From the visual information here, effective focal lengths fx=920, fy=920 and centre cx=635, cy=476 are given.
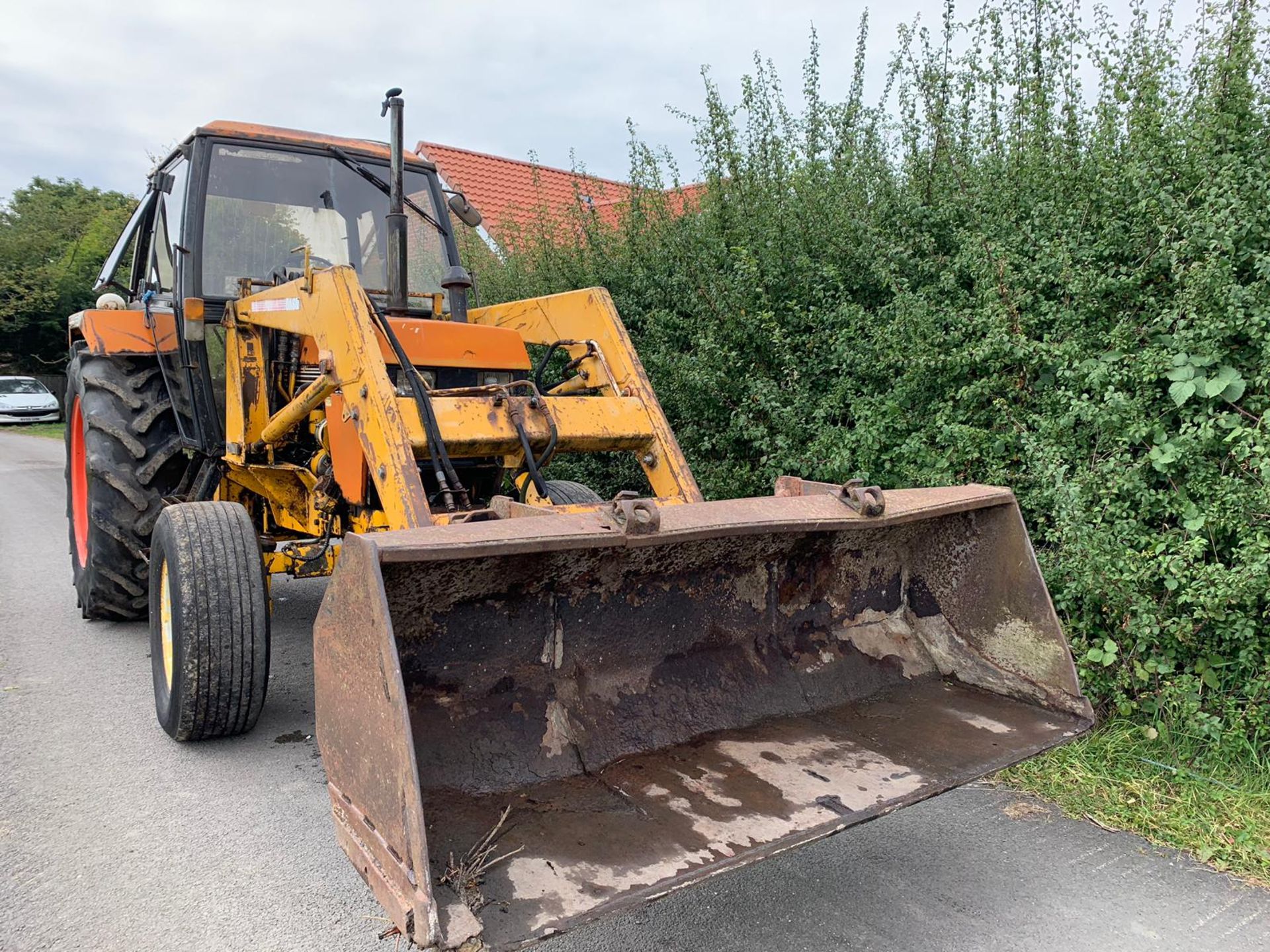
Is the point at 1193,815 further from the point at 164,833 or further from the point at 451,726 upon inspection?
the point at 164,833

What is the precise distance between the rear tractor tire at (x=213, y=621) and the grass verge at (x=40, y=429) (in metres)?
20.3

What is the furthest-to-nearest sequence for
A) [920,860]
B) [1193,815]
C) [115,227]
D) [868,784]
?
[115,227] < [1193,815] < [920,860] < [868,784]

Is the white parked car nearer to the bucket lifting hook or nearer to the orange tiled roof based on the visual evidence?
the orange tiled roof

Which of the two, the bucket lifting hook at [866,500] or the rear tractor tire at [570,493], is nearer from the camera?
the bucket lifting hook at [866,500]

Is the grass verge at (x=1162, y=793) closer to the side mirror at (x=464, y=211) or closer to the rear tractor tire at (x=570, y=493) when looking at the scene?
the rear tractor tire at (x=570, y=493)

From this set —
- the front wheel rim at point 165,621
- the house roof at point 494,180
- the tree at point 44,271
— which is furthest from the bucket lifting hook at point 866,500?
the tree at point 44,271

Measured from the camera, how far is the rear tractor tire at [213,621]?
11.0 feet

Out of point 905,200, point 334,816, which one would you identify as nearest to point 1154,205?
point 905,200

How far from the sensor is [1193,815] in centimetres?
317

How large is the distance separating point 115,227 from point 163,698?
30.7 meters

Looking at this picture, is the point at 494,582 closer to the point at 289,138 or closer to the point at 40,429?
the point at 289,138

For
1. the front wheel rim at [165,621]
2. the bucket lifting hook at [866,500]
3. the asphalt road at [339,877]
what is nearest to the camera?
the asphalt road at [339,877]

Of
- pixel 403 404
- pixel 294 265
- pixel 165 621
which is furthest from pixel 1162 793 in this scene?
pixel 294 265

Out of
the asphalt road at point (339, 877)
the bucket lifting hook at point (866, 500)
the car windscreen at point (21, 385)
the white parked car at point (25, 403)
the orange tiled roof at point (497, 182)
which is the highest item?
the orange tiled roof at point (497, 182)
